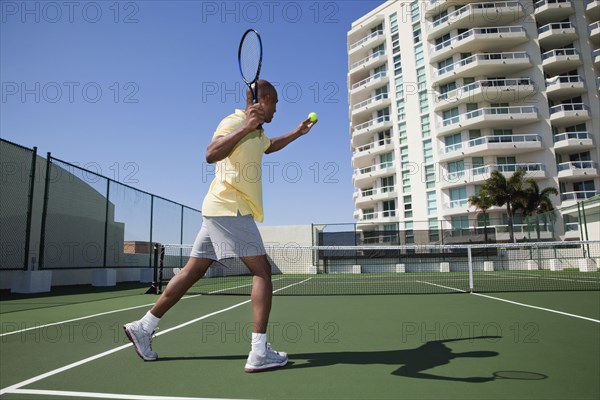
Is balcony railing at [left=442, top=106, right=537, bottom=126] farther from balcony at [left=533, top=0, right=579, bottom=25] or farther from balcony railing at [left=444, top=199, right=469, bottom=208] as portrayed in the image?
balcony at [left=533, top=0, right=579, bottom=25]

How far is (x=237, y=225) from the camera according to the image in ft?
10.7

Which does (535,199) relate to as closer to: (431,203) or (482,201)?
(482,201)

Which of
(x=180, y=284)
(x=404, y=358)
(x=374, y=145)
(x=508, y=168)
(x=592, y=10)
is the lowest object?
(x=404, y=358)

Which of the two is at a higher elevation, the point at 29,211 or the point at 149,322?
the point at 29,211

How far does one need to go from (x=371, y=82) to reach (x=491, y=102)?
→ 15304 mm

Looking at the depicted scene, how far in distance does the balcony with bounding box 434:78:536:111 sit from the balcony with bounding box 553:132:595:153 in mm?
5241

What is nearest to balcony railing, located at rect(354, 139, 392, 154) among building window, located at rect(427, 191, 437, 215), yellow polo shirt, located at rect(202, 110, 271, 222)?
building window, located at rect(427, 191, 437, 215)

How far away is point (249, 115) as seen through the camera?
3.03 m

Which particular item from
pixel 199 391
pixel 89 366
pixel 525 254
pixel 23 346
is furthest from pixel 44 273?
pixel 525 254

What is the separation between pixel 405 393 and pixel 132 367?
2.05 m

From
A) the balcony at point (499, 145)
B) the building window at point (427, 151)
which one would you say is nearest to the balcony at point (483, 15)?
the building window at point (427, 151)

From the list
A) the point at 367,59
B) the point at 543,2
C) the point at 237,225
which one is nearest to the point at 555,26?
the point at 543,2

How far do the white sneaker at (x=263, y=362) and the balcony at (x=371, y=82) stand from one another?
52765 mm

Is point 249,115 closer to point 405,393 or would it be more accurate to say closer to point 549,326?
point 405,393
